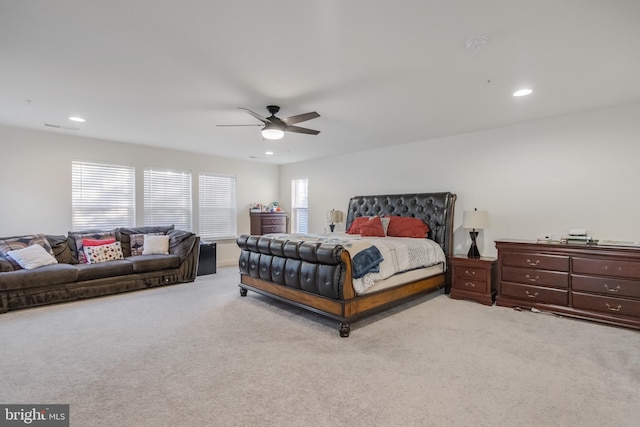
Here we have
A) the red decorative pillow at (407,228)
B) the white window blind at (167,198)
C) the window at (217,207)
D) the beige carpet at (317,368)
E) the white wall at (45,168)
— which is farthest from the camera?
the window at (217,207)

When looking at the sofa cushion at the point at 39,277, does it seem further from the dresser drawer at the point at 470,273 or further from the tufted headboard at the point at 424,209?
the dresser drawer at the point at 470,273

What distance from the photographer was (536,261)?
388 centimetres

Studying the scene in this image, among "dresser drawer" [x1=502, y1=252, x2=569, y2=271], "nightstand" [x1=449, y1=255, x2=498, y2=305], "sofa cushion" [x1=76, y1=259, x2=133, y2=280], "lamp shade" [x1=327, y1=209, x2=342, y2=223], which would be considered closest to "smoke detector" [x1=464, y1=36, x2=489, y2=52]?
"dresser drawer" [x1=502, y1=252, x2=569, y2=271]

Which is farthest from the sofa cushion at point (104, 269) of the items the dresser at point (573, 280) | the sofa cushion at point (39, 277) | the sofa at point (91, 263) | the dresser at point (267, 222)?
the dresser at point (573, 280)

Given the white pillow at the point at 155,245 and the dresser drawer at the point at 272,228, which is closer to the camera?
the white pillow at the point at 155,245

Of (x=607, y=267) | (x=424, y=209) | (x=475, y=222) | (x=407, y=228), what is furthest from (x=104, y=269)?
(x=607, y=267)

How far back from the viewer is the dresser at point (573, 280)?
3.31 m

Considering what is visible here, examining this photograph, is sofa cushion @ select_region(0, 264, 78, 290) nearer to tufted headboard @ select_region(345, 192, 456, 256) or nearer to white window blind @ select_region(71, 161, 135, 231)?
white window blind @ select_region(71, 161, 135, 231)

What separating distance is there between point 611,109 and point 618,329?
259 centimetres

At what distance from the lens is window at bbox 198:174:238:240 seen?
6.98 meters

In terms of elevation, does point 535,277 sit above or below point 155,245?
below

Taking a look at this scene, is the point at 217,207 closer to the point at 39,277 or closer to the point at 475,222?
the point at 39,277

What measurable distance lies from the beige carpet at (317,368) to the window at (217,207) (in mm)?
3311

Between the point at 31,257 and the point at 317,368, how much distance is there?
4422mm
